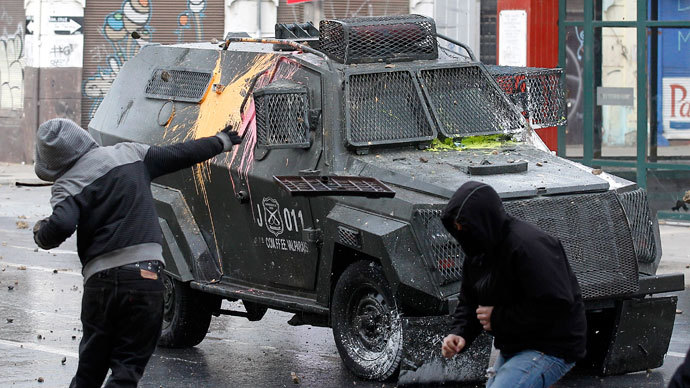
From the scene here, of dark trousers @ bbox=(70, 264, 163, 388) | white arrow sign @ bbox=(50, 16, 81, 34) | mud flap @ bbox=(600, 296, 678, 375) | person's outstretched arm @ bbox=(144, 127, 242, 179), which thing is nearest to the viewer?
dark trousers @ bbox=(70, 264, 163, 388)

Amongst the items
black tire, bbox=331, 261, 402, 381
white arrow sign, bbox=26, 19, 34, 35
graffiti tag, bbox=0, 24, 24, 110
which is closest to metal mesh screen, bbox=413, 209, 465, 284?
black tire, bbox=331, 261, 402, 381

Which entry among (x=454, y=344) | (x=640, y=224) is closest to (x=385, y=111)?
(x=640, y=224)

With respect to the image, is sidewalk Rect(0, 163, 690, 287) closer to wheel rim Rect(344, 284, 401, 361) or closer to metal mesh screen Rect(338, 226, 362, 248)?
wheel rim Rect(344, 284, 401, 361)

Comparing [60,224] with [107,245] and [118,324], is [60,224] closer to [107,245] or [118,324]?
[107,245]

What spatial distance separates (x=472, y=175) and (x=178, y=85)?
3.04 meters

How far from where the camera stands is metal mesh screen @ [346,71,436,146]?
8477mm

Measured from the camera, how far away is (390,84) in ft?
28.8

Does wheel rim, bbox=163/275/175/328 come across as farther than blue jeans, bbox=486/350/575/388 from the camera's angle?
Yes

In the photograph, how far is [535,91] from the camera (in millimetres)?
9555

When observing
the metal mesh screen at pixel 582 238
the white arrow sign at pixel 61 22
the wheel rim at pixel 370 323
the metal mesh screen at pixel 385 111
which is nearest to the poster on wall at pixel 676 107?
the metal mesh screen at pixel 385 111

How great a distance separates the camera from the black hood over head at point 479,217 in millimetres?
5031

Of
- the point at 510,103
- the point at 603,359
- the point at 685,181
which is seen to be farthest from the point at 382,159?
the point at 685,181

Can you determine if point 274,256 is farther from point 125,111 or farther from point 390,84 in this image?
point 125,111

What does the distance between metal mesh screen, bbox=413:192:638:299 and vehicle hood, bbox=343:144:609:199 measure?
0.42 feet
